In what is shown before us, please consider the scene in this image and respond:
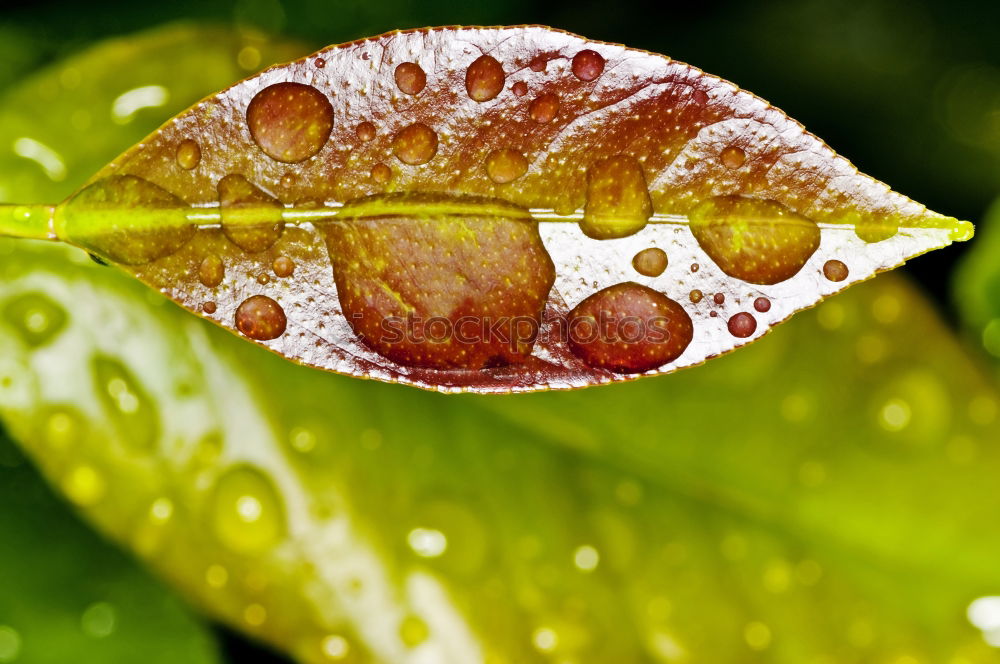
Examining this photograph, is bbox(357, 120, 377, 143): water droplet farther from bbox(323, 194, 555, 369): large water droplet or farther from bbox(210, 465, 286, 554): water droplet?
bbox(210, 465, 286, 554): water droplet

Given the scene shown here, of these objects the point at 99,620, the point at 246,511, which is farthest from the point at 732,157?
the point at 99,620

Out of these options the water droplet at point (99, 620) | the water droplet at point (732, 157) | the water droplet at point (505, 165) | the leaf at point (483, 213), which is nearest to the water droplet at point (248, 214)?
the leaf at point (483, 213)

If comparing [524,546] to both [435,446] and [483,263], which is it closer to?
[435,446]

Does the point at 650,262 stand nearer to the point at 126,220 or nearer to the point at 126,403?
the point at 126,220

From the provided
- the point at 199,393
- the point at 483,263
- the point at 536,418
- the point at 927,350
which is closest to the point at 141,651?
the point at 199,393

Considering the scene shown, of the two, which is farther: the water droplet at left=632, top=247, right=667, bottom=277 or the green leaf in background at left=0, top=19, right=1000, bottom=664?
the green leaf in background at left=0, top=19, right=1000, bottom=664

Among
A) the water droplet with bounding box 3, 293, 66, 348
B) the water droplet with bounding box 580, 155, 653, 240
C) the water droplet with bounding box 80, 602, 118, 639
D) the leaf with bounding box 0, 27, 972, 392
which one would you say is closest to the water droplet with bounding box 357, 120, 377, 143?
the leaf with bounding box 0, 27, 972, 392
